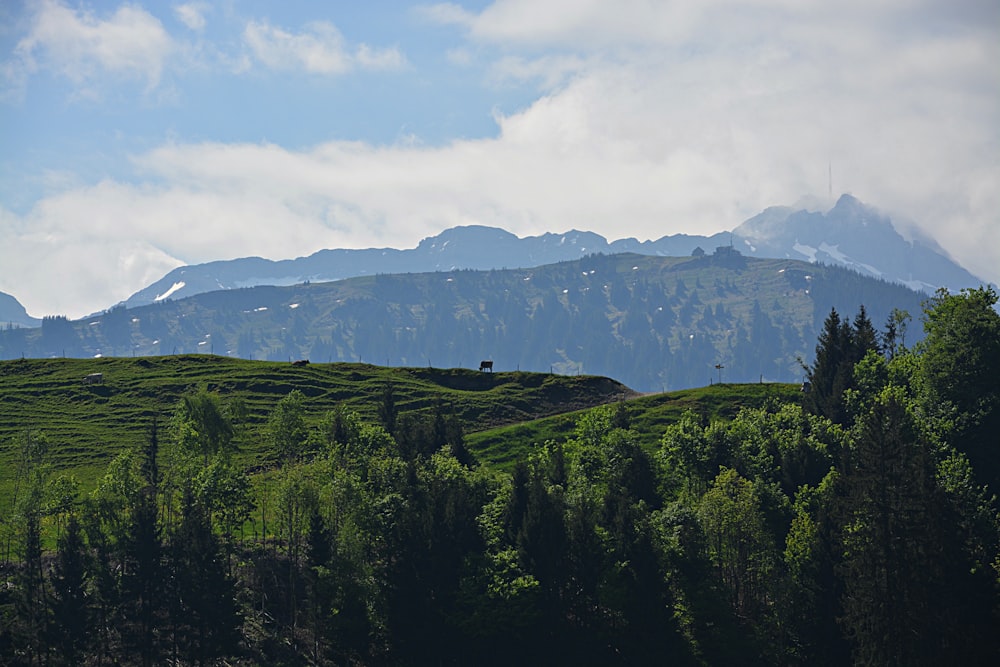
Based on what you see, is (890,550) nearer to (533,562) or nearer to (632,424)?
(533,562)

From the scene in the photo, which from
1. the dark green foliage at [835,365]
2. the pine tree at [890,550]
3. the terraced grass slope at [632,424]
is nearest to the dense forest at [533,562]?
the pine tree at [890,550]

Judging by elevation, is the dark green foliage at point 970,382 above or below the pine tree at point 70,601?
above

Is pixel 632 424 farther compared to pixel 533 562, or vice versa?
pixel 632 424

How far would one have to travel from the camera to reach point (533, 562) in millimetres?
111000

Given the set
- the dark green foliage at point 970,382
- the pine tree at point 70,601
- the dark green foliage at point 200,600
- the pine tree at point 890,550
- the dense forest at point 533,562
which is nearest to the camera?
the pine tree at point 890,550

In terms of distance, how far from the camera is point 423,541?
112 meters

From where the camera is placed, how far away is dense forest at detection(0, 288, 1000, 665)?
10156 centimetres

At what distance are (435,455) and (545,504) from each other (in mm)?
23156

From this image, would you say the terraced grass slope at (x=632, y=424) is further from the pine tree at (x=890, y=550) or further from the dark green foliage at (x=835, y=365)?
the pine tree at (x=890, y=550)

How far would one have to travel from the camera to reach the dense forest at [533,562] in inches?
3999

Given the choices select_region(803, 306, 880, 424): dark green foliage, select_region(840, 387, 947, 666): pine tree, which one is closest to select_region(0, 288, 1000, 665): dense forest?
select_region(840, 387, 947, 666): pine tree

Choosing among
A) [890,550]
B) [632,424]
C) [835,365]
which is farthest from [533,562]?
[835,365]

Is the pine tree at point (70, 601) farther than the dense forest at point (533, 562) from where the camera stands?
No

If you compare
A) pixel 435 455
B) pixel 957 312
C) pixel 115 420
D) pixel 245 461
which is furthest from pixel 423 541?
pixel 115 420
